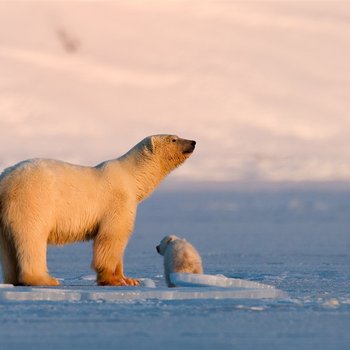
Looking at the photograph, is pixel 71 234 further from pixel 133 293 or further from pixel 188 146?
pixel 133 293

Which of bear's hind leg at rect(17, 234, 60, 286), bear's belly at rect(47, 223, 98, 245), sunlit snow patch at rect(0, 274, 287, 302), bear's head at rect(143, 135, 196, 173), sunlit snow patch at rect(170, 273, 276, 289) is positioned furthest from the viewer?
bear's head at rect(143, 135, 196, 173)

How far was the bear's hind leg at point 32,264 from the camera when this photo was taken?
1095cm

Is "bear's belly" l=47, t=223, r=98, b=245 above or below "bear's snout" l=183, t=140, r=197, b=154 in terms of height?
below

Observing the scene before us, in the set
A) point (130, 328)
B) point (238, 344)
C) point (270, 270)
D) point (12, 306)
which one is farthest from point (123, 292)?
point (270, 270)

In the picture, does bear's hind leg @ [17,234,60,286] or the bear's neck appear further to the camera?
the bear's neck

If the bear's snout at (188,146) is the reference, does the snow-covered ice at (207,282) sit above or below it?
below

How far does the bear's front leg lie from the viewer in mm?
11547

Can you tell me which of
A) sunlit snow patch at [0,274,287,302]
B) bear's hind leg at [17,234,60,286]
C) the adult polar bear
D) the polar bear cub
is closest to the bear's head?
the adult polar bear

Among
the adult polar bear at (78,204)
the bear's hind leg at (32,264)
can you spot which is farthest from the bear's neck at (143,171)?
the bear's hind leg at (32,264)

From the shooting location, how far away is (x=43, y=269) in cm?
1108

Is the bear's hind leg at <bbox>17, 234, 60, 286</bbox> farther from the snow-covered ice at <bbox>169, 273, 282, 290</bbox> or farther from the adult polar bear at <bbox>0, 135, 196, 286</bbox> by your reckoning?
the snow-covered ice at <bbox>169, 273, 282, 290</bbox>

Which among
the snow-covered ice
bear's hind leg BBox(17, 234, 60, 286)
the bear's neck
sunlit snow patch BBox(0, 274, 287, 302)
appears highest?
the bear's neck

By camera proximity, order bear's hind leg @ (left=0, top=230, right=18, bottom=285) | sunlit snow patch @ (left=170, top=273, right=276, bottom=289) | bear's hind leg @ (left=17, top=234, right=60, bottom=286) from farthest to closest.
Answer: bear's hind leg @ (left=0, top=230, right=18, bottom=285), bear's hind leg @ (left=17, top=234, right=60, bottom=286), sunlit snow patch @ (left=170, top=273, right=276, bottom=289)

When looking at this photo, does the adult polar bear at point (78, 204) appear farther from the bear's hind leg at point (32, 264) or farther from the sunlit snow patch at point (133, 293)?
the sunlit snow patch at point (133, 293)
